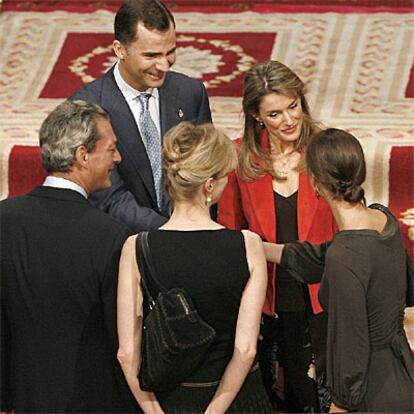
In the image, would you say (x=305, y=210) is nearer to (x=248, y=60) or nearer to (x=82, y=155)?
(x=82, y=155)

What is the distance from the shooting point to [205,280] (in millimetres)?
2961

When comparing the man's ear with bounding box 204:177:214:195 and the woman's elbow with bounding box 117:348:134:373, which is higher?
the man's ear with bounding box 204:177:214:195

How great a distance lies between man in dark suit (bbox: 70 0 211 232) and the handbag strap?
0.75 m

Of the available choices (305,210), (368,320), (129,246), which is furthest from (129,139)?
(368,320)

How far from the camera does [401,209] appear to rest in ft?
16.4

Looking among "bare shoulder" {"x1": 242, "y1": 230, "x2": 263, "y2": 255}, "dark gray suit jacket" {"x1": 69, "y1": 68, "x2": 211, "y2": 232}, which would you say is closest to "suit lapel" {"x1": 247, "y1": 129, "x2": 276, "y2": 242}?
"dark gray suit jacket" {"x1": 69, "y1": 68, "x2": 211, "y2": 232}

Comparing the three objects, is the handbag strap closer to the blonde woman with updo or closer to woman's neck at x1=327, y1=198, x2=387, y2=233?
the blonde woman with updo

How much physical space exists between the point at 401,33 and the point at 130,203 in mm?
2887

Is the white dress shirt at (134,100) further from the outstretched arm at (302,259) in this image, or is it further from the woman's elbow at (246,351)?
the woman's elbow at (246,351)

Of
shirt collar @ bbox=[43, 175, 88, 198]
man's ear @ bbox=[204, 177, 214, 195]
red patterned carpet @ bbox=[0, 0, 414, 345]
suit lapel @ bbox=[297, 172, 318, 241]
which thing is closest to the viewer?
man's ear @ bbox=[204, 177, 214, 195]

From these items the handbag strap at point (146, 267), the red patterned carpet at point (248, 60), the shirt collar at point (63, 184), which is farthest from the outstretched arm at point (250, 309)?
the red patterned carpet at point (248, 60)

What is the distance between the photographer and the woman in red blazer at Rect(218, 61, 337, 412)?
3654mm

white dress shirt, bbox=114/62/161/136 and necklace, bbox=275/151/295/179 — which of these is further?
white dress shirt, bbox=114/62/161/136

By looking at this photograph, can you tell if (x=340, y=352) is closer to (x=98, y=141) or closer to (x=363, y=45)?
(x=98, y=141)
